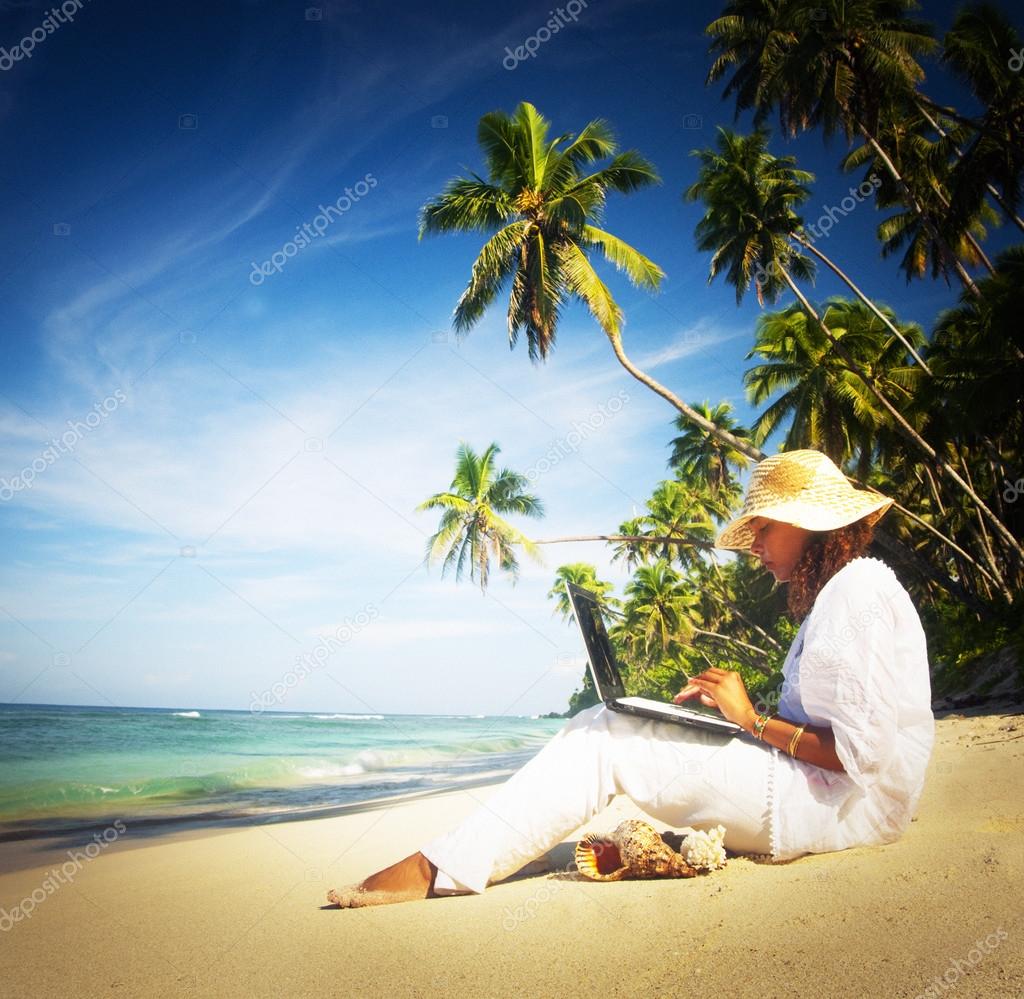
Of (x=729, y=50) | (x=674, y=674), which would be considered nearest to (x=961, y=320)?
(x=729, y=50)

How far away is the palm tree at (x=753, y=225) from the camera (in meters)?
16.3

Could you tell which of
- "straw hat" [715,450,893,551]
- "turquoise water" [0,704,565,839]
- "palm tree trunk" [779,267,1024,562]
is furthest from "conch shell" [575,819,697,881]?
"palm tree trunk" [779,267,1024,562]

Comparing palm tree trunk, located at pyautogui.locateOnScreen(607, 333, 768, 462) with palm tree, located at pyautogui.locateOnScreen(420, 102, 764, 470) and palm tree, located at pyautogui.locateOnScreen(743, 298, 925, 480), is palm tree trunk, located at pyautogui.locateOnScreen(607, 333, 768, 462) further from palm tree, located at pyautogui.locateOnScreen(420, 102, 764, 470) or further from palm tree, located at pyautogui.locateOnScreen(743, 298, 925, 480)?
palm tree, located at pyautogui.locateOnScreen(743, 298, 925, 480)

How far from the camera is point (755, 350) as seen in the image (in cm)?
2083

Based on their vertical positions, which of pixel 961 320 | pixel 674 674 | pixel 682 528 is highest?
pixel 961 320

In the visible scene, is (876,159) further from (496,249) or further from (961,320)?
(496,249)

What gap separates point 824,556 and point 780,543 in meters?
0.15

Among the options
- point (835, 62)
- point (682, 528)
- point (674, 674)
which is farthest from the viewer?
point (674, 674)

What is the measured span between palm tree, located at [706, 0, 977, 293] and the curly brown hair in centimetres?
1738

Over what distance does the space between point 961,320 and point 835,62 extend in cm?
806

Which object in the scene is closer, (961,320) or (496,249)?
(496,249)

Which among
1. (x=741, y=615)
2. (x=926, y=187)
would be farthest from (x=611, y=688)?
(x=741, y=615)

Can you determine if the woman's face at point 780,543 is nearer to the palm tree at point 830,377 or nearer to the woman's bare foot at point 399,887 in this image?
the woman's bare foot at point 399,887

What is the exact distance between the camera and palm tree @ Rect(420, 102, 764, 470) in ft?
44.7
